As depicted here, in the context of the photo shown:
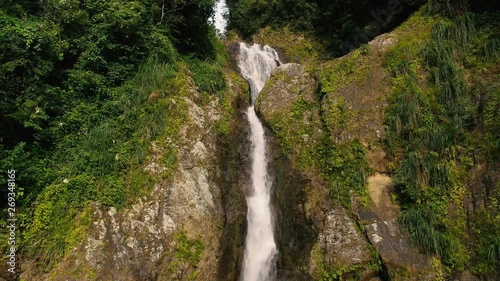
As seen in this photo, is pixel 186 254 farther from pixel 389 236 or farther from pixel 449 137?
pixel 449 137

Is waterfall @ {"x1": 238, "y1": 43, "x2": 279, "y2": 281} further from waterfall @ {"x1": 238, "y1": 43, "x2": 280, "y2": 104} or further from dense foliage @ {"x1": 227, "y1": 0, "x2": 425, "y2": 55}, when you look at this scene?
dense foliage @ {"x1": 227, "y1": 0, "x2": 425, "y2": 55}

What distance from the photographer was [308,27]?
1922 centimetres

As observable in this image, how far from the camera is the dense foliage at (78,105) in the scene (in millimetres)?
7109

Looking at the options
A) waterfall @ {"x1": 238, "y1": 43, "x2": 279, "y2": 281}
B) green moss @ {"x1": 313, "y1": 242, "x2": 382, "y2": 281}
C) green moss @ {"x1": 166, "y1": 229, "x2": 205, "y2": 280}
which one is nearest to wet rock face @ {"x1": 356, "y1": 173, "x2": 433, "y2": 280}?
green moss @ {"x1": 313, "y1": 242, "x2": 382, "y2": 281}

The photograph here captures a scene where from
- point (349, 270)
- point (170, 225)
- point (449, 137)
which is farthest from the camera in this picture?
point (449, 137)

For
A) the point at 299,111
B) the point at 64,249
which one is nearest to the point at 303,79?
the point at 299,111

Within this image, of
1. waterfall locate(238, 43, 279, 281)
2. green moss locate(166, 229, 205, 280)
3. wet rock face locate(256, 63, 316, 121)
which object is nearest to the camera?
green moss locate(166, 229, 205, 280)

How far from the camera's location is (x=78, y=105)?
8.84m

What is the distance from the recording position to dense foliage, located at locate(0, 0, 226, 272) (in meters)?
7.11

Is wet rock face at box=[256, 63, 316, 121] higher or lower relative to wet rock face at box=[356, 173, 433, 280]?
higher

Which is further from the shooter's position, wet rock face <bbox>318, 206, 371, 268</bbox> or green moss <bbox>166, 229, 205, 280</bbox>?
green moss <bbox>166, 229, 205, 280</bbox>

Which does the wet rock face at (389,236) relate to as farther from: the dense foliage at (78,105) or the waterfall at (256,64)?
the waterfall at (256,64)

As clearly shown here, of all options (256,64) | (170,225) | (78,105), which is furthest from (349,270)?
(256,64)

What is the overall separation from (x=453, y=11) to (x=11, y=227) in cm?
1371
